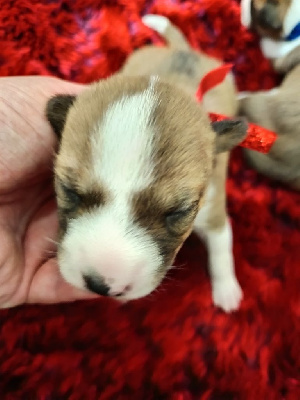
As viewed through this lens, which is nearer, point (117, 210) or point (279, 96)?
point (117, 210)

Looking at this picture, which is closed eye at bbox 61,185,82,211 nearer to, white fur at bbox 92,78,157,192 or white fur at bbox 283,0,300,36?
white fur at bbox 92,78,157,192

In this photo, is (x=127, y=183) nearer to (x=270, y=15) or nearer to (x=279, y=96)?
(x=279, y=96)

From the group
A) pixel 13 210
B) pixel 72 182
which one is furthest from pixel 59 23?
pixel 72 182

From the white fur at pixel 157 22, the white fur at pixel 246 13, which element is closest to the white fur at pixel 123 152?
the white fur at pixel 157 22

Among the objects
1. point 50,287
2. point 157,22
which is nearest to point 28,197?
point 50,287

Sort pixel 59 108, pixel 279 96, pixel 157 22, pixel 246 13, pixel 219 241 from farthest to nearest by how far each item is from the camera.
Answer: pixel 246 13, pixel 157 22, pixel 279 96, pixel 219 241, pixel 59 108

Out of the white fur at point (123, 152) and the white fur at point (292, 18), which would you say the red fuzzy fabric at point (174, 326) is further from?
the white fur at point (123, 152)

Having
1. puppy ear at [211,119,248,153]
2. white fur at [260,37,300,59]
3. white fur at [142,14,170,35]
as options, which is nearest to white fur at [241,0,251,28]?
white fur at [260,37,300,59]
